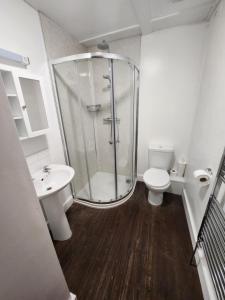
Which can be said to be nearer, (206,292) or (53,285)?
(53,285)

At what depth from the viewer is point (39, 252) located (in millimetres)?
663

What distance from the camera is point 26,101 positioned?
4.31ft

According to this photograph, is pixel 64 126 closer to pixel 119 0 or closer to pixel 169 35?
pixel 119 0

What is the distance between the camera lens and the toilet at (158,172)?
181cm

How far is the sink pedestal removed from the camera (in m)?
1.34

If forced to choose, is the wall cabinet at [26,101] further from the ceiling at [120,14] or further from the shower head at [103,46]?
the shower head at [103,46]

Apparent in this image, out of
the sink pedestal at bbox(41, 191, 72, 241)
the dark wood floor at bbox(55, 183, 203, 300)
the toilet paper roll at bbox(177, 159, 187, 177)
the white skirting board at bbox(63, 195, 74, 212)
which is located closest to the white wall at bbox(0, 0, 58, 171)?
the sink pedestal at bbox(41, 191, 72, 241)

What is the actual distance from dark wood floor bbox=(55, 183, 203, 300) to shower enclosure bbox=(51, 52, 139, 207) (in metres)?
0.33

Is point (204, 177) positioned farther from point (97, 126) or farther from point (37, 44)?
point (37, 44)

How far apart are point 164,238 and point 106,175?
143 cm

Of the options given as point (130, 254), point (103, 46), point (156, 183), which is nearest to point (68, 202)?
point (130, 254)

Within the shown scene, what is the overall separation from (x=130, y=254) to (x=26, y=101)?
1912mm

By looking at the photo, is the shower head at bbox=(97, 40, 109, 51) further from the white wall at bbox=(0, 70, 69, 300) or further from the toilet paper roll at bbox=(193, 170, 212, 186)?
the toilet paper roll at bbox=(193, 170, 212, 186)

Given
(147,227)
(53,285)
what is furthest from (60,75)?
(147,227)
